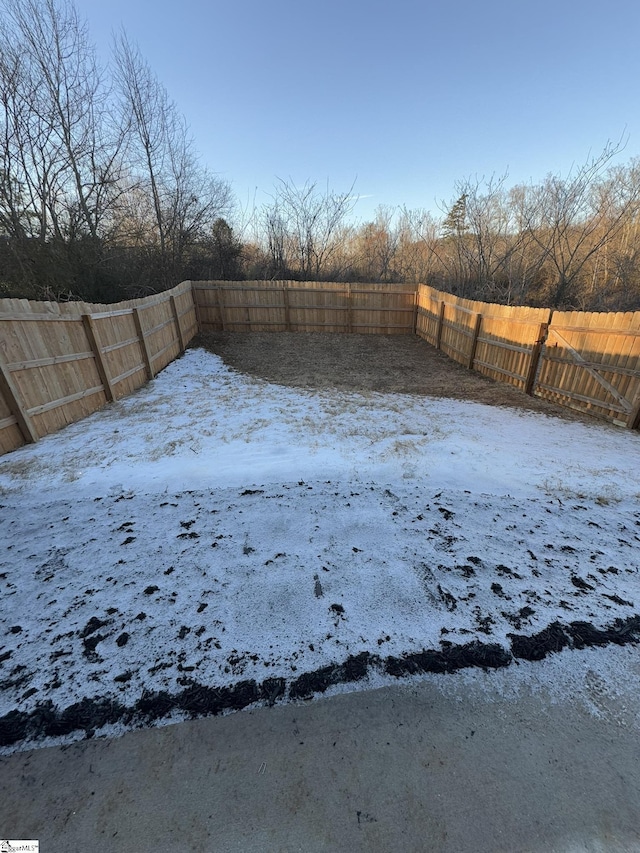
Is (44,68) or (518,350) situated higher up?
(44,68)

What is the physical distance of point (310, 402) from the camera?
6.75 m

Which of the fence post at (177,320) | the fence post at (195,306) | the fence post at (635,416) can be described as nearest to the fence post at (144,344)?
the fence post at (177,320)

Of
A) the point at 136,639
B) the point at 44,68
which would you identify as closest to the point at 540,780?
the point at 136,639

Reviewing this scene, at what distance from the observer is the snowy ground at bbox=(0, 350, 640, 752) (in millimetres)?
1924

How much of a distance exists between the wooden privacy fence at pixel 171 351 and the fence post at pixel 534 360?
0.02 metres

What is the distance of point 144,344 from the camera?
834cm

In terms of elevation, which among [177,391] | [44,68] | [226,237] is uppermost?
[44,68]

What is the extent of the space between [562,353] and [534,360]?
2.19ft

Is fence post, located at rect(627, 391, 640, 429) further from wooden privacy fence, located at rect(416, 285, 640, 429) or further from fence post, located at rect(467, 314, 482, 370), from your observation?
fence post, located at rect(467, 314, 482, 370)

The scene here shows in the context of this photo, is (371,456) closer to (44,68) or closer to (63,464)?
(63,464)

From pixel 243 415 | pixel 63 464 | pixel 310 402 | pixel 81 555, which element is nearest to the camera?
pixel 81 555

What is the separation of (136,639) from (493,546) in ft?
8.95

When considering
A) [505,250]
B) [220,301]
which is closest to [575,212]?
[505,250]

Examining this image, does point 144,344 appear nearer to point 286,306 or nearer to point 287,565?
point 287,565
